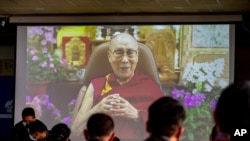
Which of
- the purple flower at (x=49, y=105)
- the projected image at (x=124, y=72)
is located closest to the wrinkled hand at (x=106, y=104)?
the projected image at (x=124, y=72)

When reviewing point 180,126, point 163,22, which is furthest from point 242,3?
point 180,126

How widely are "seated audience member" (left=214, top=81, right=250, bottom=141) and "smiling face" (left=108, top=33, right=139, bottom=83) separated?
20.3 feet

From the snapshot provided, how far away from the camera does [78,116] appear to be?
7703 millimetres

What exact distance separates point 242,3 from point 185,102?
1.50m

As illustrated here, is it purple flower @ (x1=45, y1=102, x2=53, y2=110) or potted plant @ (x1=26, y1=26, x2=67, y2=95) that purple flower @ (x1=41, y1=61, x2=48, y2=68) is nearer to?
potted plant @ (x1=26, y1=26, x2=67, y2=95)

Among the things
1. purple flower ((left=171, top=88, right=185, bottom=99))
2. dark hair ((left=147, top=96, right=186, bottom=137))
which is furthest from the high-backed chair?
dark hair ((left=147, top=96, right=186, bottom=137))

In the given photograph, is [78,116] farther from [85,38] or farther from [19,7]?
[19,7]

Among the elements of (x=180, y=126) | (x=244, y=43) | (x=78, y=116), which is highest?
(x=244, y=43)

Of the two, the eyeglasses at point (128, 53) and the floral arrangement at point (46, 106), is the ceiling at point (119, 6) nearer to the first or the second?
the eyeglasses at point (128, 53)

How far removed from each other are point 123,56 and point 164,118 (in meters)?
5.83

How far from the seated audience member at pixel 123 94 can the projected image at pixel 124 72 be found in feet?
0.04

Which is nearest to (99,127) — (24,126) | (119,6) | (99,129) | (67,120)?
(99,129)

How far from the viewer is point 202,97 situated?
7430 mm

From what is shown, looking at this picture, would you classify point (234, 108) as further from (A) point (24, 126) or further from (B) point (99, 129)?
(A) point (24, 126)
